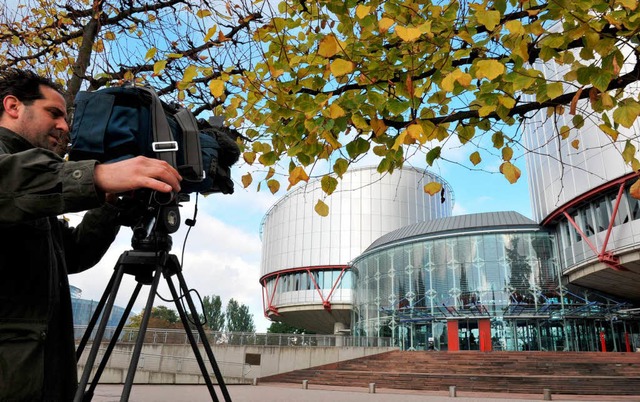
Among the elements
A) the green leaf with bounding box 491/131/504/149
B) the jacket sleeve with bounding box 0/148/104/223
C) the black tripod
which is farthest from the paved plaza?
the jacket sleeve with bounding box 0/148/104/223

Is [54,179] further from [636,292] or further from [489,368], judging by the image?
[636,292]

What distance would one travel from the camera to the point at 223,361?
23906 millimetres

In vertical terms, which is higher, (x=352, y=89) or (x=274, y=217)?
(x=274, y=217)

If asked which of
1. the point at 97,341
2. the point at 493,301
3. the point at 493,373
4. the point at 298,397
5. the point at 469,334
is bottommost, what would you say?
the point at 298,397

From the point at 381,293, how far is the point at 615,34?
32546mm

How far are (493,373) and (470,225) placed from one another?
14.4 meters

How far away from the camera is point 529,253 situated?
97.6 feet

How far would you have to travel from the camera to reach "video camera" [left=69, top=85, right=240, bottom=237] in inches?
65.9

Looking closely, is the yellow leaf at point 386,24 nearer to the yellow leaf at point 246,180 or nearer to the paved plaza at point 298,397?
the yellow leaf at point 246,180

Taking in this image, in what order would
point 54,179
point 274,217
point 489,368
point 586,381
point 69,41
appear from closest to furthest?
1. point 54,179
2. point 69,41
3. point 586,381
4. point 489,368
5. point 274,217

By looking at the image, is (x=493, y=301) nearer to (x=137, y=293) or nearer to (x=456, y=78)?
(x=456, y=78)

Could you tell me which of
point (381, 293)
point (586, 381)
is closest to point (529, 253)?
point (381, 293)

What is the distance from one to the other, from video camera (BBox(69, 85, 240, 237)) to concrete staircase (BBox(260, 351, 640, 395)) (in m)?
17.3

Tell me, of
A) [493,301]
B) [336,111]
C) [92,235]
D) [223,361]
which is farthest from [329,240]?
[92,235]
